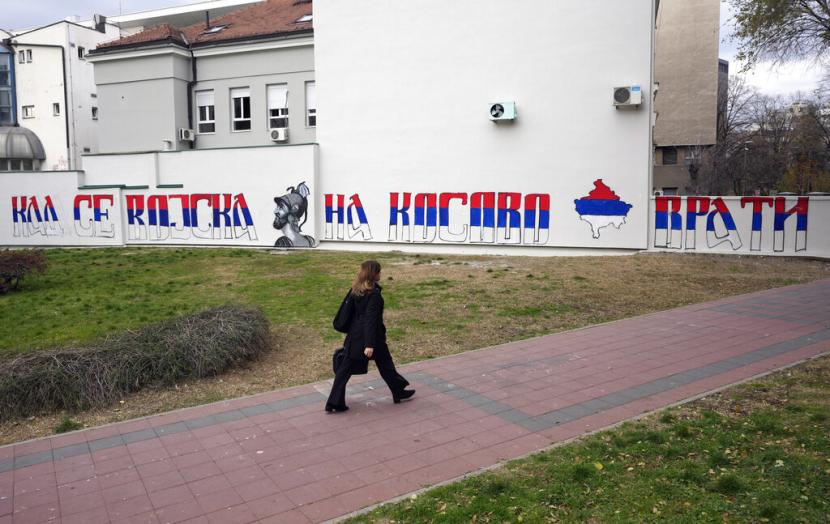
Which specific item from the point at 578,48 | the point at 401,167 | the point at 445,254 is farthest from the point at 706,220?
the point at 401,167

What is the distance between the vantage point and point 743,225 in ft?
61.8

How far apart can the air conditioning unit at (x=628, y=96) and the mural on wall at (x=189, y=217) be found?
13.7 meters

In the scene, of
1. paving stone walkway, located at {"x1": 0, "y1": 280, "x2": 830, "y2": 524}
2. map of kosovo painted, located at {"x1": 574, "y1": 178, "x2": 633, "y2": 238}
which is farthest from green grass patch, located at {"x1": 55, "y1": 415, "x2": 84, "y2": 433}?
map of kosovo painted, located at {"x1": 574, "y1": 178, "x2": 633, "y2": 238}

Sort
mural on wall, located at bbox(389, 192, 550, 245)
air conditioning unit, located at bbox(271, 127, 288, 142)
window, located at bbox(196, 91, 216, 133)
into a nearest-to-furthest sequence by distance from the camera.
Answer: mural on wall, located at bbox(389, 192, 550, 245), air conditioning unit, located at bbox(271, 127, 288, 142), window, located at bbox(196, 91, 216, 133)

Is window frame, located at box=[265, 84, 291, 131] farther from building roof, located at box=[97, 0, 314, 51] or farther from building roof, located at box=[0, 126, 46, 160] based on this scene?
building roof, located at box=[0, 126, 46, 160]

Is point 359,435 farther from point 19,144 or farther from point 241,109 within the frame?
point 19,144

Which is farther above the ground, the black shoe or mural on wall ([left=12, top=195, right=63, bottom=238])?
mural on wall ([left=12, top=195, right=63, bottom=238])

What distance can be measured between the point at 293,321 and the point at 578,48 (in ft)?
45.3

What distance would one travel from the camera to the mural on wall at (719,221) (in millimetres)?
18469

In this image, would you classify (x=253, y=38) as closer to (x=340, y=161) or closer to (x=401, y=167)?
(x=340, y=161)

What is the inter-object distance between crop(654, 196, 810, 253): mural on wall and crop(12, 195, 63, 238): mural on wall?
23.9 meters

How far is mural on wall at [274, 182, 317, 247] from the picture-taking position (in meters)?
23.5

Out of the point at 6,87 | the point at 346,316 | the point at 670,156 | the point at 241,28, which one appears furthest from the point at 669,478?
the point at 6,87

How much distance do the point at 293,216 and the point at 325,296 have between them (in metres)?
10.9
